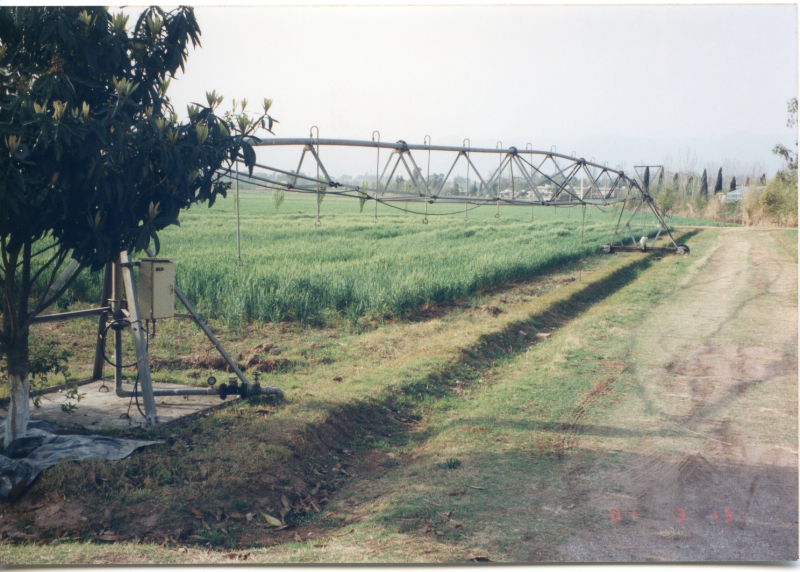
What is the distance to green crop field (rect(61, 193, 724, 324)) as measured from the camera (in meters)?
12.1

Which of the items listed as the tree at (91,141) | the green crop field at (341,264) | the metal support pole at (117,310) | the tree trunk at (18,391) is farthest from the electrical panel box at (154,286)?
Result: the green crop field at (341,264)

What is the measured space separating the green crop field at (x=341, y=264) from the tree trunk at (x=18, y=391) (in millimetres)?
5575

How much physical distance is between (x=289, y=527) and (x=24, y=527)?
2.13 meters

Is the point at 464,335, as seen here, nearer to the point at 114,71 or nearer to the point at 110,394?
the point at 110,394

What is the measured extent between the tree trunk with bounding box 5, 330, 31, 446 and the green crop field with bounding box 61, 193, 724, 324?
219 inches

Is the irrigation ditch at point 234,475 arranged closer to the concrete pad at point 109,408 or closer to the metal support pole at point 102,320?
the concrete pad at point 109,408

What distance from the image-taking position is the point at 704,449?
6.45 metres

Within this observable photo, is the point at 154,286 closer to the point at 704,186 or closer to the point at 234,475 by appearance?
the point at 234,475

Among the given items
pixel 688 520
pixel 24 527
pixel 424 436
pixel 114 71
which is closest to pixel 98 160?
pixel 114 71

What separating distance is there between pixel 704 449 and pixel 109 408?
23.2ft

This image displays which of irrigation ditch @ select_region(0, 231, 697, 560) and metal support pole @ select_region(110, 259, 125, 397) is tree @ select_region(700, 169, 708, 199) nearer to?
irrigation ditch @ select_region(0, 231, 697, 560)

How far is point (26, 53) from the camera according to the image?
5.25 meters
